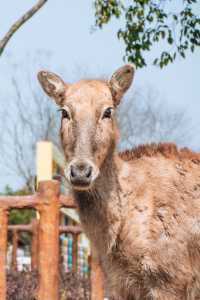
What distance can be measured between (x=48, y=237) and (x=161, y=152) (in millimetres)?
1790

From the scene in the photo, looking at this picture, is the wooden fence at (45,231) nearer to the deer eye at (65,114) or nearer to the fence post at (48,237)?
the fence post at (48,237)

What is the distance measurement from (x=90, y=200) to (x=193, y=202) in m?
0.92

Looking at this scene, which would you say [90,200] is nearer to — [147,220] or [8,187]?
[147,220]

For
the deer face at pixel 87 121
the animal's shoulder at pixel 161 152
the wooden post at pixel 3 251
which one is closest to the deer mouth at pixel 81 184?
the deer face at pixel 87 121

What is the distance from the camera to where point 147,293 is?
770cm

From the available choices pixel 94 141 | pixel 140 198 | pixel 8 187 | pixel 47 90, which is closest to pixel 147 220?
pixel 140 198

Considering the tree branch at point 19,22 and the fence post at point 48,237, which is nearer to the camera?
the fence post at point 48,237

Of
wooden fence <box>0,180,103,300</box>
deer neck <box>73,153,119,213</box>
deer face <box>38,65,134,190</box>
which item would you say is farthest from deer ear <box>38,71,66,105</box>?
wooden fence <box>0,180,103,300</box>

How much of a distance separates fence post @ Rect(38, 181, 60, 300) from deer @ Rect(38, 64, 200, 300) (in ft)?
4.74

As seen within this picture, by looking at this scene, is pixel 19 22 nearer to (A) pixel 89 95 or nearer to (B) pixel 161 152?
(B) pixel 161 152

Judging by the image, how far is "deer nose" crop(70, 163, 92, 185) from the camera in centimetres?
724

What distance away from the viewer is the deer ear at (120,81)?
8.15 m

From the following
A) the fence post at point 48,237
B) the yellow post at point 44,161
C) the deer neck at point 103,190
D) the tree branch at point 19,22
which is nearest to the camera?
the deer neck at point 103,190

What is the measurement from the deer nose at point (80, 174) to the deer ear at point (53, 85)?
103 cm
